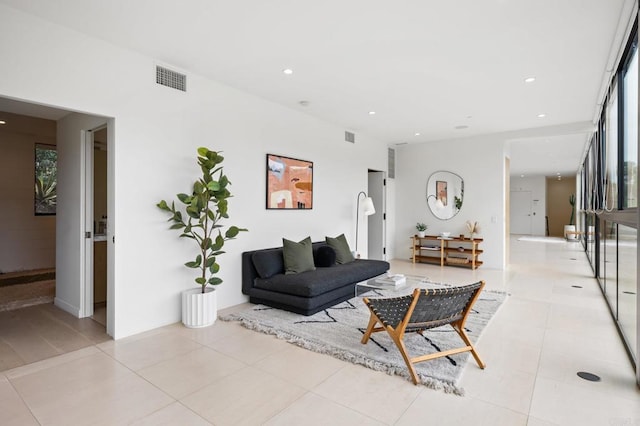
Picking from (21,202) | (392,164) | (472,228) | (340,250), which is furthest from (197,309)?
(392,164)

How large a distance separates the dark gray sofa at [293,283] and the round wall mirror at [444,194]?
365cm

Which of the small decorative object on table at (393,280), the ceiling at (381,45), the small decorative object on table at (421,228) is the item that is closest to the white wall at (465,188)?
the small decorative object on table at (421,228)

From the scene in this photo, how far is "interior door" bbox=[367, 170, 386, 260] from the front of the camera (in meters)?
8.00

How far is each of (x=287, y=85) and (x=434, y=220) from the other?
16.5ft

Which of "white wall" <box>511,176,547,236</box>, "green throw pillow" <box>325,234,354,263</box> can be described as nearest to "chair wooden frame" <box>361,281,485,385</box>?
"green throw pillow" <box>325,234,354,263</box>

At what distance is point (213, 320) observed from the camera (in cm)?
380

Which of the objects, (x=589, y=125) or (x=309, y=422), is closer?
(x=309, y=422)

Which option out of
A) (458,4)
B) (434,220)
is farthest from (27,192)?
(434,220)

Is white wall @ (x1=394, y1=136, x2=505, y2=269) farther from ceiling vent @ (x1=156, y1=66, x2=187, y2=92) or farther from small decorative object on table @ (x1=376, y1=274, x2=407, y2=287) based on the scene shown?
ceiling vent @ (x1=156, y1=66, x2=187, y2=92)

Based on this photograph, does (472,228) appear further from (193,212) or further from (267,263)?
(193,212)

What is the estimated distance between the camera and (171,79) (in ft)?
12.4

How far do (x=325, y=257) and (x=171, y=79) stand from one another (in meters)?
3.06

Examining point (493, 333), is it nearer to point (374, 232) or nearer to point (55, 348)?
point (55, 348)

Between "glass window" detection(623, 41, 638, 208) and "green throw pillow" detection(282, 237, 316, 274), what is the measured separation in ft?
11.4
